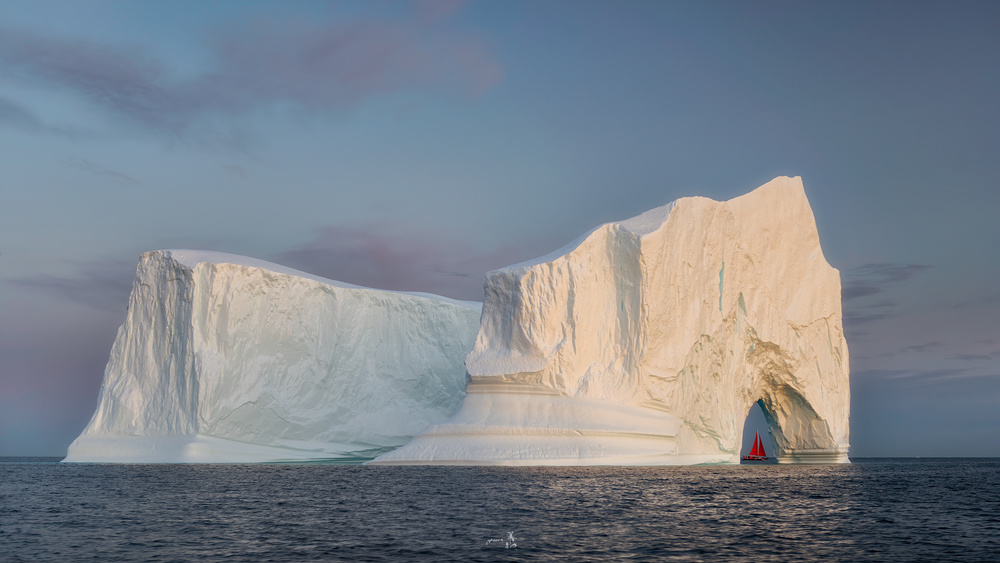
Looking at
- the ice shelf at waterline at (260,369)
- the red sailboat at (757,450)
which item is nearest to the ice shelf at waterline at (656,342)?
the ice shelf at waterline at (260,369)

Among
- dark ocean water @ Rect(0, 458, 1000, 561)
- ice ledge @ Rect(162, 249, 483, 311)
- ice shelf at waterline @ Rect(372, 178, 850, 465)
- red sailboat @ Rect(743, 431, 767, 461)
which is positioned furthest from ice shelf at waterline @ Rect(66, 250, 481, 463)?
red sailboat @ Rect(743, 431, 767, 461)

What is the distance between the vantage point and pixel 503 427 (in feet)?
102

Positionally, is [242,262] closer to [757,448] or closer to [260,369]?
[260,369]

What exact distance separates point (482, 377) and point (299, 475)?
25.9 feet

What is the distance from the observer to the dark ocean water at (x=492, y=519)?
12.3 metres

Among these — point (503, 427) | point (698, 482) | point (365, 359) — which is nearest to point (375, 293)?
point (365, 359)

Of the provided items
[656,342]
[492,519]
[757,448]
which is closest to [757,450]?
[757,448]

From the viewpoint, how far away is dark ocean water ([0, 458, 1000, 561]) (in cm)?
1230

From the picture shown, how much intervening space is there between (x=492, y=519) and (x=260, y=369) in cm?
2528

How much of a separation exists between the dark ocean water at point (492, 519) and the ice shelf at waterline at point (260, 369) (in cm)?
960

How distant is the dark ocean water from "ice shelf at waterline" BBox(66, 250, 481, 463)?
9596 mm

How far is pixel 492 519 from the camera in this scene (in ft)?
52.1

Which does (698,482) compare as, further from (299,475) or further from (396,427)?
(396,427)

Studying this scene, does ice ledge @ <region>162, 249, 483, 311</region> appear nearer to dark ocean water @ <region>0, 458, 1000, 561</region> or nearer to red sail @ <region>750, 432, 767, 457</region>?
dark ocean water @ <region>0, 458, 1000, 561</region>
